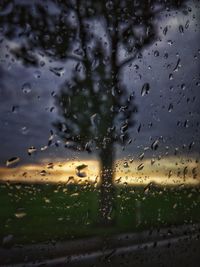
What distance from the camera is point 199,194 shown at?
229 centimetres

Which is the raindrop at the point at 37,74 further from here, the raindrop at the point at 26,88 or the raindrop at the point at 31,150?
the raindrop at the point at 31,150

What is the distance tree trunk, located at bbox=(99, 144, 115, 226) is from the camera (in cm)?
160

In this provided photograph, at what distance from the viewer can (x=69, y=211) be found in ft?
4.90

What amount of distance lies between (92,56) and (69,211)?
574 millimetres

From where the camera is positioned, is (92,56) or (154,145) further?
(154,145)

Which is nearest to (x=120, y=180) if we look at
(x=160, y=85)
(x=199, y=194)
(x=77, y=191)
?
(x=77, y=191)

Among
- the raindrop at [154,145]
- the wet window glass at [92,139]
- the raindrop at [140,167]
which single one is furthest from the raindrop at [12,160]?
the raindrop at [154,145]

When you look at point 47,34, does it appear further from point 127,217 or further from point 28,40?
point 127,217

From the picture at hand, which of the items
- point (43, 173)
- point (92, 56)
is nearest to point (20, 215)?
point (43, 173)

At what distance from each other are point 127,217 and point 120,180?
0.53ft

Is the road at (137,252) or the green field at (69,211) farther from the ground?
the green field at (69,211)

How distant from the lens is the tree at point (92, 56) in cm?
139

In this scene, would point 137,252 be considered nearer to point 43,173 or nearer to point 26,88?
point 43,173

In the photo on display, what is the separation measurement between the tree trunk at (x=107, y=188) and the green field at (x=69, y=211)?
3cm
